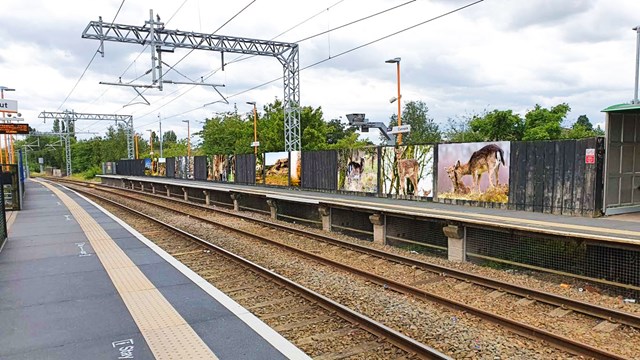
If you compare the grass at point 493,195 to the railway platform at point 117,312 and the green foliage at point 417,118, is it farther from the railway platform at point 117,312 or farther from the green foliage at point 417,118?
the green foliage at point 417,118

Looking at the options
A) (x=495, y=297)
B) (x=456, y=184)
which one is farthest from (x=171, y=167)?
(x=495, y=297)

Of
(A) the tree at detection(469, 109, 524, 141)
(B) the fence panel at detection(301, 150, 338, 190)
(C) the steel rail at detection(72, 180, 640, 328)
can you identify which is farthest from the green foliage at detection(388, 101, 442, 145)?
(C) the steel rail at detection(72, 180, 640, 328)

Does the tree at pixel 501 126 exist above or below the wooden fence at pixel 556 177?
above

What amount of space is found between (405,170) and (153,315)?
43.7 ft

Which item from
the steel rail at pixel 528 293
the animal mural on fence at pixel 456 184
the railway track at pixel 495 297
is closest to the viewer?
the railway track at pixel 495 297

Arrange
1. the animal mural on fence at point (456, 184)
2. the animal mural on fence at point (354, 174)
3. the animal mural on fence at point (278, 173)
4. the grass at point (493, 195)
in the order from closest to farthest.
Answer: the grass at point (493, 195) < the animal mural on fence at point (456, 184) < the animal mural on fence at point (354, 174) < the animal mural on fence at point (278, 173)

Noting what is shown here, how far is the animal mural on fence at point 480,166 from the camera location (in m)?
14.2

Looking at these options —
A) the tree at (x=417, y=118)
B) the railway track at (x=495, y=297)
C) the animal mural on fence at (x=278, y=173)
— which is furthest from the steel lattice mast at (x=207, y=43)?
the tree at (x=417, y=118)

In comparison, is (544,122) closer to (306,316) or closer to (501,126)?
(501,126)

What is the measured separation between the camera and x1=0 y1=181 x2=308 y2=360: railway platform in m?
5.06

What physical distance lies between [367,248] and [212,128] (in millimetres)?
47912

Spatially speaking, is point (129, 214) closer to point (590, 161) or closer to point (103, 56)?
point (103, 56)

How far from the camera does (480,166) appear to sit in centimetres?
1470

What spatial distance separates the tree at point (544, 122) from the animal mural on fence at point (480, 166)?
72.7ft
